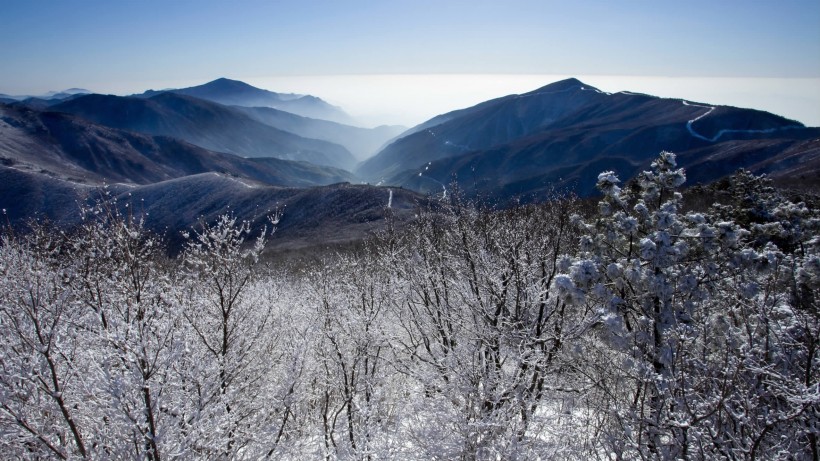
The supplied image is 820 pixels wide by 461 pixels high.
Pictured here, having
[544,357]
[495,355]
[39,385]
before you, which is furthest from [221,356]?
[544,357]

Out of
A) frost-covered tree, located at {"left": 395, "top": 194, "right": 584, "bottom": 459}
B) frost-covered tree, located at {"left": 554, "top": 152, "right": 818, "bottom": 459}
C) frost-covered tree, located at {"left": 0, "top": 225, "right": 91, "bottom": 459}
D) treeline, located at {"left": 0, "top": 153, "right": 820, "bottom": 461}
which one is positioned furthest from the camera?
frost-covered tree, located at {"left": 395, "top": 194, "right": 584, "bottom": 459}

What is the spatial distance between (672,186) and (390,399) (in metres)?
13.4

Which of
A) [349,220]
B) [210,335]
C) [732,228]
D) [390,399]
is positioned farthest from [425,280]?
[349,220]

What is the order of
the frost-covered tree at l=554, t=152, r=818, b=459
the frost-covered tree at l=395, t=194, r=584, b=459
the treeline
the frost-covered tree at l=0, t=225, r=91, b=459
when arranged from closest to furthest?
the treeline
the frost-covered tree at l=554, t=152, r=818, b=459
the frost-covered tree at l=0, t=225, r=91, b=459
the frost-covered tree at l=395, t=194, r=584, b=459

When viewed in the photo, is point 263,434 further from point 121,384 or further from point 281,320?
point 281,320

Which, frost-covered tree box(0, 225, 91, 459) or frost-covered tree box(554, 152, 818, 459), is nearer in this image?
frost-covered tree box(554, 152, 818, 459)

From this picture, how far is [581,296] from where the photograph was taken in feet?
26.0

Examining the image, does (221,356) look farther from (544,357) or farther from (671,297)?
(671,297)

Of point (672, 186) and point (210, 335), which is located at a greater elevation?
point (672, 186)

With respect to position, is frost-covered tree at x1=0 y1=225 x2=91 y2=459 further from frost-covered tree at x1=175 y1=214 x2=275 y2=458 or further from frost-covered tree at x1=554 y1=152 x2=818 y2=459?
frost-covered tree at x1=554 y1=152 x2=818 y2=459

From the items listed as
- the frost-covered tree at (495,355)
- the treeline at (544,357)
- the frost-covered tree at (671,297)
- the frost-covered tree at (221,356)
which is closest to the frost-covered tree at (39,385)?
the treeline at (544,357)

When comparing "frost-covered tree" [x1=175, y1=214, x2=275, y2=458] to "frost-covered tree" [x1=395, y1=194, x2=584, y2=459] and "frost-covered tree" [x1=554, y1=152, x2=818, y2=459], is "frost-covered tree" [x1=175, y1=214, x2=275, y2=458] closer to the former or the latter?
"frost-covered tree" [x1=395, y1=194, x2=584, y2=459]

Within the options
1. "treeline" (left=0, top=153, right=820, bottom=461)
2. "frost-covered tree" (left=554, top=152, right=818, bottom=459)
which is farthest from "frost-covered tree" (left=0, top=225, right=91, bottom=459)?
"frost-covered tree" (left=554, top=152, right=818, bottom=459)

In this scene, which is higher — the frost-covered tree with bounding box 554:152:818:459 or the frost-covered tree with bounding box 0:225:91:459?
the frost-covered tree with bounding box 554:152:818:459
